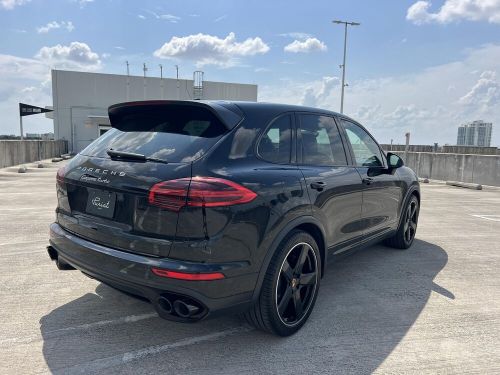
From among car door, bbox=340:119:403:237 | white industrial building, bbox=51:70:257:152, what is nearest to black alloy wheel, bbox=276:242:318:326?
car door, bbox=340:119:403:237

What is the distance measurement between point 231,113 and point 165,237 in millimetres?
1018

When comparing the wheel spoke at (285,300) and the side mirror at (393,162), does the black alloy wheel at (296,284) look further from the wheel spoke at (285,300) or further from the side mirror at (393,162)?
the side mirror at (393,162)

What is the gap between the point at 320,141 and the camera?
12.0 ft

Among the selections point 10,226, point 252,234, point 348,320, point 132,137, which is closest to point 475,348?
point 348,320

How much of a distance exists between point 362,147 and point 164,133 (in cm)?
238

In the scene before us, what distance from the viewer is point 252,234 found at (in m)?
2.67

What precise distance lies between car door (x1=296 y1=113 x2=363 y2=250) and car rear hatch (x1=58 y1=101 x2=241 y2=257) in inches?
33.2

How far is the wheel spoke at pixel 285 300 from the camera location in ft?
10.1

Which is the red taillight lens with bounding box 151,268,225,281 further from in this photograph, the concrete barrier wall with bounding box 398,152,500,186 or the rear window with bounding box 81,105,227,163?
the concrete barrier wall with bounding box 398,152,500,186

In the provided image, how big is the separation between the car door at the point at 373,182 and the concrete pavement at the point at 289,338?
0.62 metres

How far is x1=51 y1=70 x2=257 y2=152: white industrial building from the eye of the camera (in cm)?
3178

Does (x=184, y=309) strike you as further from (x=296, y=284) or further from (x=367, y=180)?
(x=367, y=180)

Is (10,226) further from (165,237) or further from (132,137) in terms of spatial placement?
(165,237)

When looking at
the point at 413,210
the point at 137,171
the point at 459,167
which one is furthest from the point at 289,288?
the point at 459,167
